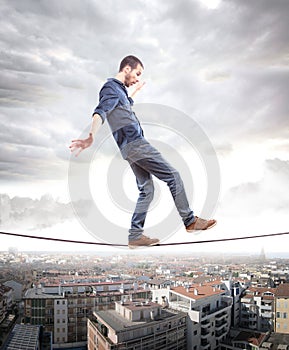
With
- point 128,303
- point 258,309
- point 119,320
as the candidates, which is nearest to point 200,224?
point 119,320

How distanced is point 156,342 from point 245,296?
1.63 metres

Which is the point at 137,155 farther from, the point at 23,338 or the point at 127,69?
the point at 23,338

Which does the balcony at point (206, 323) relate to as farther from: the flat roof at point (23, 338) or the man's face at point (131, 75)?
the man's face at point (131, 75)

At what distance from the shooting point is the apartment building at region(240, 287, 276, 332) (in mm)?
4801

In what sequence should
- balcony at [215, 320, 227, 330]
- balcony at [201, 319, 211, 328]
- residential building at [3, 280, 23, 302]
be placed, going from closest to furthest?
residential building at [3, 280, 23, 302]
balcony at [201, 319, 211, 328]
balcony at [215, 320, 227, 330]

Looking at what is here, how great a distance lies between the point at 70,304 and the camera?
4.17m

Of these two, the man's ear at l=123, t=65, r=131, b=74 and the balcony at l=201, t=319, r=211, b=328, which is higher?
the man's ear at l=123, t=65, r=131, b=74

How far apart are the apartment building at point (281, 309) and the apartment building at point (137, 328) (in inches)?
52.9

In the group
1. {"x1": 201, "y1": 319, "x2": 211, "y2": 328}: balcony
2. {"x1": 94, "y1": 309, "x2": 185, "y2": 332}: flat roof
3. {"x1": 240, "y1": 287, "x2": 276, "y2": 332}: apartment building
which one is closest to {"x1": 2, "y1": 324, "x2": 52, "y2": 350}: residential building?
{"x1": 94, "y1": 309, "x2": 185, "y2": 332}: flat roof

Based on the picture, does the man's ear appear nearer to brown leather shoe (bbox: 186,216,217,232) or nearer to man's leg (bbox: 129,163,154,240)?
man's leg (bbox: 129,163,154,240)

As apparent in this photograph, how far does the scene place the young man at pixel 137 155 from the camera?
1.46 meters

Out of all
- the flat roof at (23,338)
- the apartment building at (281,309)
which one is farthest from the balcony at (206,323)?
the flat roof at (23,338)

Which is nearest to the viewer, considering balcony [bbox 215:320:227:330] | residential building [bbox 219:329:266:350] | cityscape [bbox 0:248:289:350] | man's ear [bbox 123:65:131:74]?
man's ear [bbox 123:65:131:74]

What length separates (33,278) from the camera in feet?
13.2
